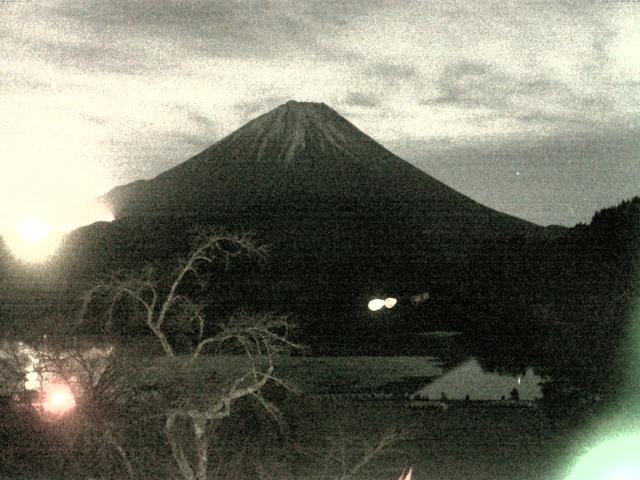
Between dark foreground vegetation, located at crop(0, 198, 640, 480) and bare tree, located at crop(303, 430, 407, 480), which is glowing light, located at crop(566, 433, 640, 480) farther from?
bare tree, located at crop(303, 430, 407, 480)

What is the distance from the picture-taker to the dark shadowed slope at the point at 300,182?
115750mm

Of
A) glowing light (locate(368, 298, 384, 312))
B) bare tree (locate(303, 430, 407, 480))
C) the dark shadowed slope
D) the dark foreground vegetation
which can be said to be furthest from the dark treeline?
the dark shadowed slope

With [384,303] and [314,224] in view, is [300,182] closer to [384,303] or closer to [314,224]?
[314,224]

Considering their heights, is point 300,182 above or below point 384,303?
above

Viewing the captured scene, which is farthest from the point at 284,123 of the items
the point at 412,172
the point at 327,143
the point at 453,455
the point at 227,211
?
the point at 453,455

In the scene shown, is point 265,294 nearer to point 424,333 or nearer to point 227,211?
point 424,333

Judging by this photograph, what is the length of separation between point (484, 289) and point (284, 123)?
115 meters

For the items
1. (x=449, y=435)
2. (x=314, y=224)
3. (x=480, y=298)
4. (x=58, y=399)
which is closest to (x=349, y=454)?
(x=449, y=435)

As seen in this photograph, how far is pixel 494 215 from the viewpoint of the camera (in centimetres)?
12400

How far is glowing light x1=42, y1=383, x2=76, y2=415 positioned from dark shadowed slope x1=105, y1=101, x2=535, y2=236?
95.1 metres

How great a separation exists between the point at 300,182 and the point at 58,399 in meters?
115

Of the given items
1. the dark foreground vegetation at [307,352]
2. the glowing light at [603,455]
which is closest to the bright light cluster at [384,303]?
the dark foreground vegetation at [307,352]

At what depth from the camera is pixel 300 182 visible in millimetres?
126438

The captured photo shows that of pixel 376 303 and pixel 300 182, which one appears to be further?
pixel 300 182
